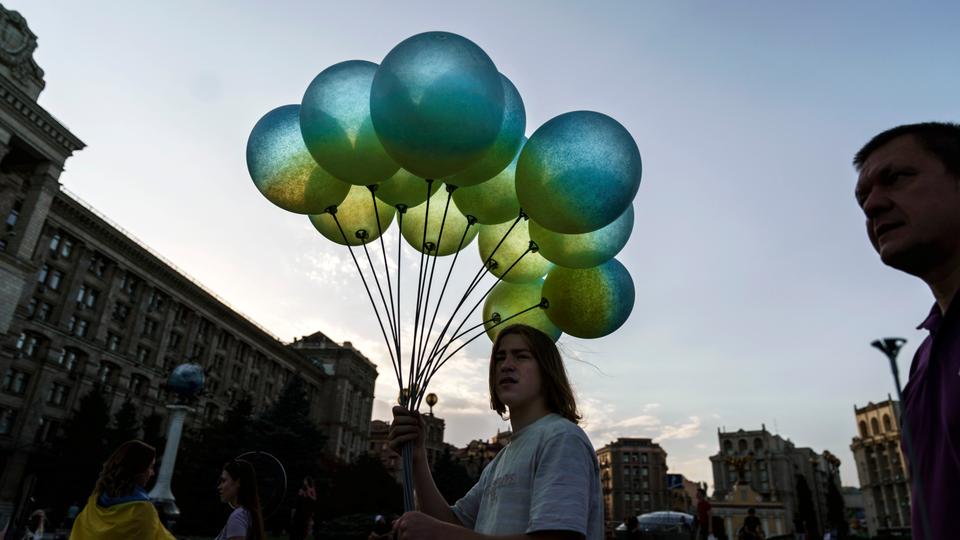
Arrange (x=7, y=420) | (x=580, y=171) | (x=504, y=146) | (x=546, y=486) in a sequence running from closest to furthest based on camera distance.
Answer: (x=546, y=486), (x=580, y=171), (x=504, y=146), (x=7, y=420)

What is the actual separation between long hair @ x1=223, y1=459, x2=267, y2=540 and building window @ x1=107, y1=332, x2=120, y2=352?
46.3m

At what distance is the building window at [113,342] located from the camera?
43.0 metres

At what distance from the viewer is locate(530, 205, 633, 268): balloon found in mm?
4027

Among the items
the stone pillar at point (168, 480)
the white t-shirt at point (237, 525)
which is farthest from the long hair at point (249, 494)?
the stone pillar at point (168, 480)

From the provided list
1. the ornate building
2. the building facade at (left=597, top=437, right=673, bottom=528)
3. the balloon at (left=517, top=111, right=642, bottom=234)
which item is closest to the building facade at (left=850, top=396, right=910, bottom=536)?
the building facade at (left=597, top=437, right=673, bottom=528)

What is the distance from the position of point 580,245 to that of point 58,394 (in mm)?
46238

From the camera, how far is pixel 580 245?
403 centimetres

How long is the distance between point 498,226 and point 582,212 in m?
1.33

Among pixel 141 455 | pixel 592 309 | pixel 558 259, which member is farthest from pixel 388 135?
pixel 141 455

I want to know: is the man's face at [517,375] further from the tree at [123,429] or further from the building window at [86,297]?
the building window at [86,297]

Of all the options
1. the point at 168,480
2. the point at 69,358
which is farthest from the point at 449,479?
the point at 168,480

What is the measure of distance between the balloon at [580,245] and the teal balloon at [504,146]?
0.58m

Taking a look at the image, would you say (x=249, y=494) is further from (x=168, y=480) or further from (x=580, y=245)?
(x=168, y=480)

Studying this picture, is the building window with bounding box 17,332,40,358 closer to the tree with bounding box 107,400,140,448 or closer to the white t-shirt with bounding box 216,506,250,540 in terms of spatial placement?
the tree with bounding box 107,400,140,448
